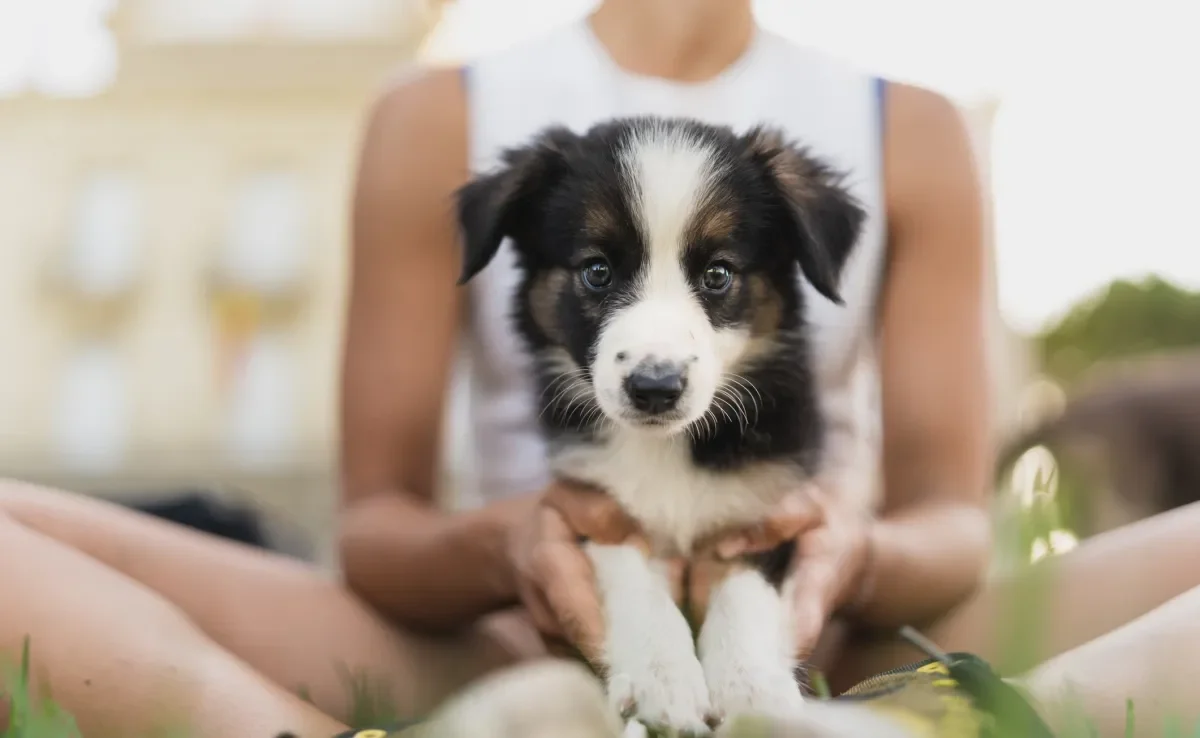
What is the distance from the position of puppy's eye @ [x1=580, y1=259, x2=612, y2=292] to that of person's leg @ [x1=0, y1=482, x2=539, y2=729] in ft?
2.27

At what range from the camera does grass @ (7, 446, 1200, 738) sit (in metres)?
1.17

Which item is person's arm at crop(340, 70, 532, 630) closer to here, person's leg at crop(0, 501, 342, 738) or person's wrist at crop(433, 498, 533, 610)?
person's wrist at crop(433, 498, 533, 610)

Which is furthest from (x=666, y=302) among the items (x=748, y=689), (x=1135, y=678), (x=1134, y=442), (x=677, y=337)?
(x=1134, y=442)

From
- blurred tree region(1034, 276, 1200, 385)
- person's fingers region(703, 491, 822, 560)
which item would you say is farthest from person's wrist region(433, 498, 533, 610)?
blurred tree region(1034, 276, 1200, 385)

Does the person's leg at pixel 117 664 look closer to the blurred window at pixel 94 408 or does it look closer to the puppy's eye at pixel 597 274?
the puppy's eye at pixel 597 274

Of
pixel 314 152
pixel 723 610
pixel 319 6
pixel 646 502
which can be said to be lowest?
pixel 723 610

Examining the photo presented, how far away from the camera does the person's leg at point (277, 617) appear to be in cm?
186

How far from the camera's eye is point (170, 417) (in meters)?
8.16

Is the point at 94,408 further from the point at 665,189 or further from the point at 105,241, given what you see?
the point at 665,189

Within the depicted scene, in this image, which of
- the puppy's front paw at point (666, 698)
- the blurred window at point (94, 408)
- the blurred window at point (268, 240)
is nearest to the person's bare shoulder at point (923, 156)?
the puppy's front paw at point (666, 698)

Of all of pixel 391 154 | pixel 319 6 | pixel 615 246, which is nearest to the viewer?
pixel 615 246

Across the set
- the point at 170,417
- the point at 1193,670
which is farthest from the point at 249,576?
the point at 170,417

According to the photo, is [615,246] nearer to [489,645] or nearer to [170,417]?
[489,645]

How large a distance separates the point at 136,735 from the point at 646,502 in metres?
0.74
